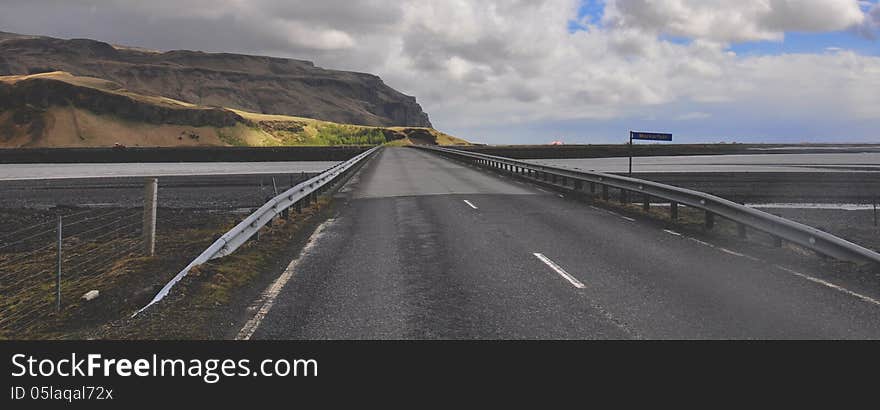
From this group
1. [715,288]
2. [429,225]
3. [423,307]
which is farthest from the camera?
[429,225]

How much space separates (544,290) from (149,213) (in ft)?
17.6

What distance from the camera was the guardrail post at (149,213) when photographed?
8477 mm

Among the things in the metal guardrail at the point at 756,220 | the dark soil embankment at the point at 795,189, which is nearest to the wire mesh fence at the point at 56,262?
the metal guardrail at the point at 756,220

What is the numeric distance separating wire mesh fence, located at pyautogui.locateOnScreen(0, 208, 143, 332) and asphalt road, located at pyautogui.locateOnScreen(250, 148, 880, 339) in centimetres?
273

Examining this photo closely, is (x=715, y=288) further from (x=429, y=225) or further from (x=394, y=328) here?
(x=429, y=225)

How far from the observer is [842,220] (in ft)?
46.6

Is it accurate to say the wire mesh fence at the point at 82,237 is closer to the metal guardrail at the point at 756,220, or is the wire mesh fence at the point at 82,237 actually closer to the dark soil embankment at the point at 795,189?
the metal guardrail at the point at 756,220

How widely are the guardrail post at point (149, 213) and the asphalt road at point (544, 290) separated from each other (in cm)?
205

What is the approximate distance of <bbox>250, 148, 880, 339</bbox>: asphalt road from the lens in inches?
214

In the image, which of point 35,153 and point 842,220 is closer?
point 842,220

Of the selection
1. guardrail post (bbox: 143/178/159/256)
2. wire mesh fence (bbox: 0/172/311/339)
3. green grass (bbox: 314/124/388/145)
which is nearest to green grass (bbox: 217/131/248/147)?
green grass (bbox: 314/124/388/145)

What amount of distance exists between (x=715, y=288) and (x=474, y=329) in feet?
10.4
